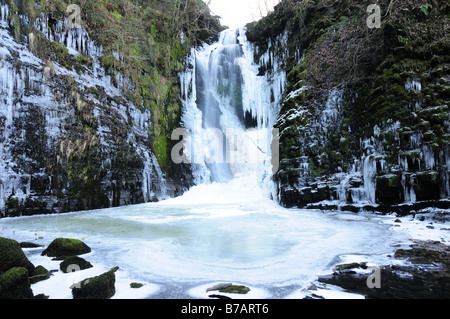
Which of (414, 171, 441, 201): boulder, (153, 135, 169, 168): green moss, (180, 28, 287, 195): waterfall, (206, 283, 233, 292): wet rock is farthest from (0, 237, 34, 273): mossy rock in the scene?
(180, 28, 287, 195): waterfall

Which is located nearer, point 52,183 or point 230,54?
point 52,183

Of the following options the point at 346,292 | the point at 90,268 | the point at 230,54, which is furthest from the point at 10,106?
the point at 230,54

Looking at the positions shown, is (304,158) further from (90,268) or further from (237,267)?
(90,268)

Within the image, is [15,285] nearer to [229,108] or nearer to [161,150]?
[161,150]

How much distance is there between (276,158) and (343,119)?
3.61 meters

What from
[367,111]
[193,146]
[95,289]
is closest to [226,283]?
[95,289]

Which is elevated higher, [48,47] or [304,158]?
[48,47]

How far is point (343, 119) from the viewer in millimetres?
10789

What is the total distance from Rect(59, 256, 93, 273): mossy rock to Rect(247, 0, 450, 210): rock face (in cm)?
816

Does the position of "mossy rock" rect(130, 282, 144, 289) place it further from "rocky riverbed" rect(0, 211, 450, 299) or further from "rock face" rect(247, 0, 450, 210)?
"rock face" rect(247, 0, 450, 210)

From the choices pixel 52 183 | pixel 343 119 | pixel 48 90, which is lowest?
pixel 52 183

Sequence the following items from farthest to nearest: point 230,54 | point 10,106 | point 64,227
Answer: point 230,54, point 10,106, point 64,227

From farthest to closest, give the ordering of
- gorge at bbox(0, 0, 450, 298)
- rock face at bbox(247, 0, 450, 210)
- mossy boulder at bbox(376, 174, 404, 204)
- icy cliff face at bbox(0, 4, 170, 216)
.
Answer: icy cliff face at bbox(0, 4, 170, 216) → mossy boulder at bbox(376, 174, 404, 204) → rock face at bbox(247, 0, 450, 210) → gorge at bbox(0, 0, 450, 298)

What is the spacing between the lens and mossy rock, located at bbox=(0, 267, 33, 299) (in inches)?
97.8
